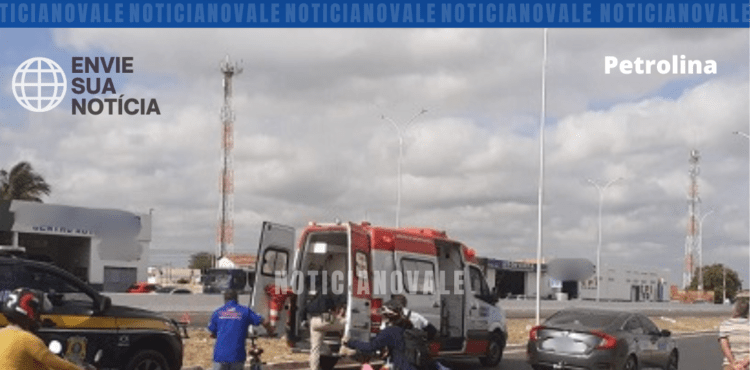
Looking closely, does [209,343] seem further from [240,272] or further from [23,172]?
[23,172]

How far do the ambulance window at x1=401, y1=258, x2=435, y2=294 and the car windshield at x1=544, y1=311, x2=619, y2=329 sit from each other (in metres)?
2.40

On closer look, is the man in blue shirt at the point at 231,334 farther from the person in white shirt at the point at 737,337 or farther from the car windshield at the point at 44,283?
the person in white shirt at the point at 737,337

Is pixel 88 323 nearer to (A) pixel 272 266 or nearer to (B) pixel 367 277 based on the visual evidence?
(A) pixel 272 266

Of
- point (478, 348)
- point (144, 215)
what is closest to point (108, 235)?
point (144, 215)

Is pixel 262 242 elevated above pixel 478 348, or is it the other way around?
pixel 262 242

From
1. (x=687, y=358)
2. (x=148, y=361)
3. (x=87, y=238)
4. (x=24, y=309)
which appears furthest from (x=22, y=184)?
(x=24, y=309)

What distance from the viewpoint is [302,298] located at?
17.0 m

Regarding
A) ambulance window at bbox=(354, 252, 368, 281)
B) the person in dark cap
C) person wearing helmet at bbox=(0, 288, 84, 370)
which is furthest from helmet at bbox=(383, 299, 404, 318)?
the person in dark cap

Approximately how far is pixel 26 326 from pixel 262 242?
9.96 metres

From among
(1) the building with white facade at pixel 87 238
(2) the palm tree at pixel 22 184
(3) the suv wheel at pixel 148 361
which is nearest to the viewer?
(3) the suv wheel at pixel 148 361

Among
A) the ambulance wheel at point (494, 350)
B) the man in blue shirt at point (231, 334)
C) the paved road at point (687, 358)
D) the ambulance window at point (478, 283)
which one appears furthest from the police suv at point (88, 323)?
the paved road at point (687, 358)

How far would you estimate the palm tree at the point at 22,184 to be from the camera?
60.7 m

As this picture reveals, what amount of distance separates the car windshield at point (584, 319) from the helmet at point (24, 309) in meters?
13.2

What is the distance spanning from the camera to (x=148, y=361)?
12.3m
